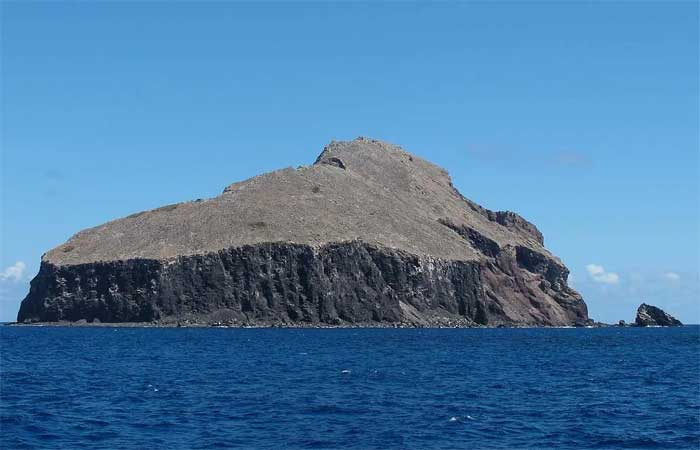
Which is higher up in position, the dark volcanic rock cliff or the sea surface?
the dark volcanic rock cliff

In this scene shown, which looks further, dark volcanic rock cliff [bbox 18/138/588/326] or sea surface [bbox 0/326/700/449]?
dark volcanic rock cliff [bbox 18/138/588/326]

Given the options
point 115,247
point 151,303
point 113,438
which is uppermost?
point 115,247

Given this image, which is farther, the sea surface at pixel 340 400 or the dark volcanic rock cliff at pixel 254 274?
the dark volcanic rock cliff at pixel 254 274

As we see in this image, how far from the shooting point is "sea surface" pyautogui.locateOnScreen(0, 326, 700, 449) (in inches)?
1602

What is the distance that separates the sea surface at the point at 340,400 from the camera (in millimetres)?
40688

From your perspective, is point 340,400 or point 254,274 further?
point 254,274

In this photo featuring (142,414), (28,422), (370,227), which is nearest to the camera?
(28,422)

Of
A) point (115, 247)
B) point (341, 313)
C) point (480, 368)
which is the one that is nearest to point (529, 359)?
point (480, 368)

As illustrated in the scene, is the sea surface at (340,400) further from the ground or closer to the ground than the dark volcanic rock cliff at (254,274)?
closer to the ground

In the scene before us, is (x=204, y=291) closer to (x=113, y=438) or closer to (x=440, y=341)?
(x=440, y=341)

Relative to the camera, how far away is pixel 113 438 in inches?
1550

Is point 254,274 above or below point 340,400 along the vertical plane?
above

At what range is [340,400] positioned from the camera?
52562 millimetres

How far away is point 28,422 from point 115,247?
143743 millimetres
